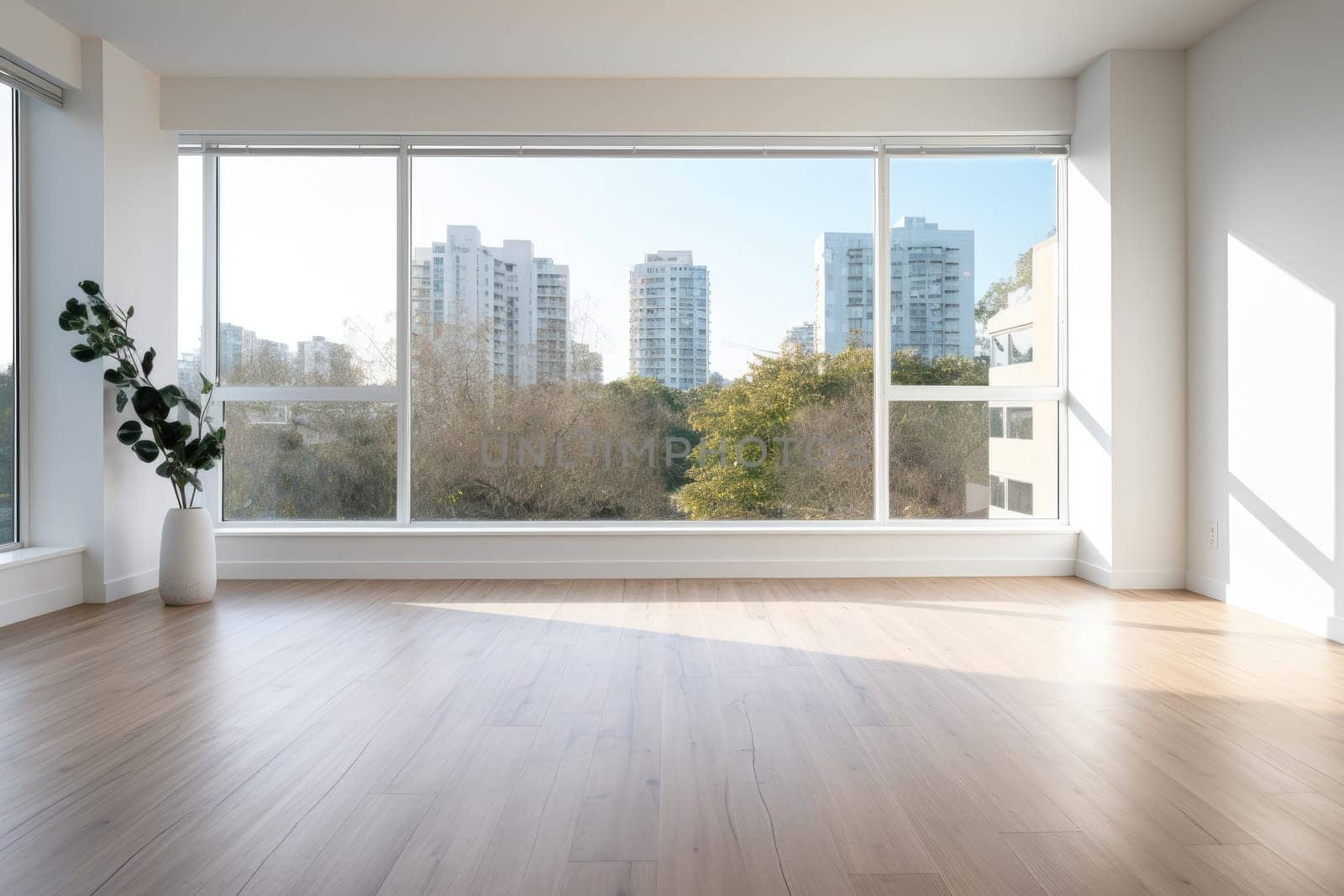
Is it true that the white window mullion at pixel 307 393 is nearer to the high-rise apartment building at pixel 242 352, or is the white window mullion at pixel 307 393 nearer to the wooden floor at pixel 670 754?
the high-rise apartment building at pixel 242 352

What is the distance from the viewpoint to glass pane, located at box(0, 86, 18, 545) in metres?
3.93

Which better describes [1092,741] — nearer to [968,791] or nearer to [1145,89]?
[968,791]

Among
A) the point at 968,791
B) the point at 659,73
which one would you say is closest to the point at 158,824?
the point at 968,791

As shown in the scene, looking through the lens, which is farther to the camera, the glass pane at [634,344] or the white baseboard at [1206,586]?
the glass pane at [634,344]

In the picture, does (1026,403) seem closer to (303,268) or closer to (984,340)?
(984,340)

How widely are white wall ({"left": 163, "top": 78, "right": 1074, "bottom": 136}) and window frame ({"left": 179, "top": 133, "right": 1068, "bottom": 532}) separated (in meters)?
0.12

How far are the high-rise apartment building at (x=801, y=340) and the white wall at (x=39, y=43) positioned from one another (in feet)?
12.8

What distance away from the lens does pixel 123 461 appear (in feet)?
13.7

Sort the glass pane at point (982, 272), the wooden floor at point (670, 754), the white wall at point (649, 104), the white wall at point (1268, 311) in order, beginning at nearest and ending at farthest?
the wooden floor at point (670, 754) < the white wall at point (1268, 311) < the white wall at point (649, 104) < the glass pane at point (982, 272)

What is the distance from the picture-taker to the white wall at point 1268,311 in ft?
11.0

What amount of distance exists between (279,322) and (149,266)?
2.25 feet

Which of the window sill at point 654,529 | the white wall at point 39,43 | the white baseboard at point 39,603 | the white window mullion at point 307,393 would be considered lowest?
the white baseboard at point 39,603

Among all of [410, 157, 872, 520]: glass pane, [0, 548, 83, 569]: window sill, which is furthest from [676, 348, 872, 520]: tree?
[0, 548, 83, 569]: window sill

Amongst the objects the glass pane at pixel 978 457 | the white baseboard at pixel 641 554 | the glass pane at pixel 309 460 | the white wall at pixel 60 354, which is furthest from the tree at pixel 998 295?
the white wall at pixel 60 354
